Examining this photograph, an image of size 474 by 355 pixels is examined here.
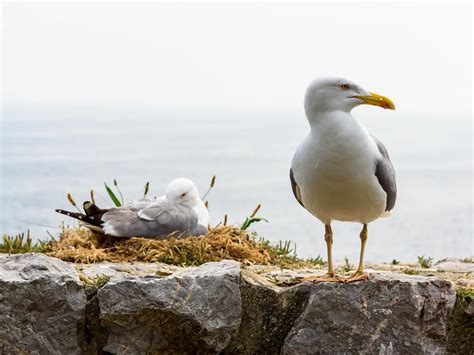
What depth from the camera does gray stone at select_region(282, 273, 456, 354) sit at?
414cm

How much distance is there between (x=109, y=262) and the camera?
4852mm

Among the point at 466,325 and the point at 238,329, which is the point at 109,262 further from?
the point at 466,325

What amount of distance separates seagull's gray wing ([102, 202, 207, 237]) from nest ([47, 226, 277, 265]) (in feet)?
0.22

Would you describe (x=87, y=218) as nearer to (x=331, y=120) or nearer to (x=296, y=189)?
(x=296, y=189)

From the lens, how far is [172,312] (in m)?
4.03

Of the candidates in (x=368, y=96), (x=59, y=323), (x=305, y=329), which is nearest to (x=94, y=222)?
(x=59, y=323)

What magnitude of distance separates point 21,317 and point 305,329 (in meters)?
1.30

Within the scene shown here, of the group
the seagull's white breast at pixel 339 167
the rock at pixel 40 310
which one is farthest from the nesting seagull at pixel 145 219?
the seagull's white breast at pixel 339 167

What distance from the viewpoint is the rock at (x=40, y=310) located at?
4055mm

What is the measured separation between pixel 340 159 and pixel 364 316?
0.78 m

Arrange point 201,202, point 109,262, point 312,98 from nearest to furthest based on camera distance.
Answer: point 312,98 < point 109,262 < point 201,202

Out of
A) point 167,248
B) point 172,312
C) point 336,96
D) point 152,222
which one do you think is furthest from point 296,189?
point 152,222

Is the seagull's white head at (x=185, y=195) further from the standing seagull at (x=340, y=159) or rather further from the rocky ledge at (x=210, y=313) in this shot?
the standing seagull at (x=340, y=159)

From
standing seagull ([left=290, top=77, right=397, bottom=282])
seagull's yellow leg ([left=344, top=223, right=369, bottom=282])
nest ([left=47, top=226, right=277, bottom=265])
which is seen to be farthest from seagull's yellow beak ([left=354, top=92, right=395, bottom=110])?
nest ([left=47, top=226, right=277, bottom=265])
